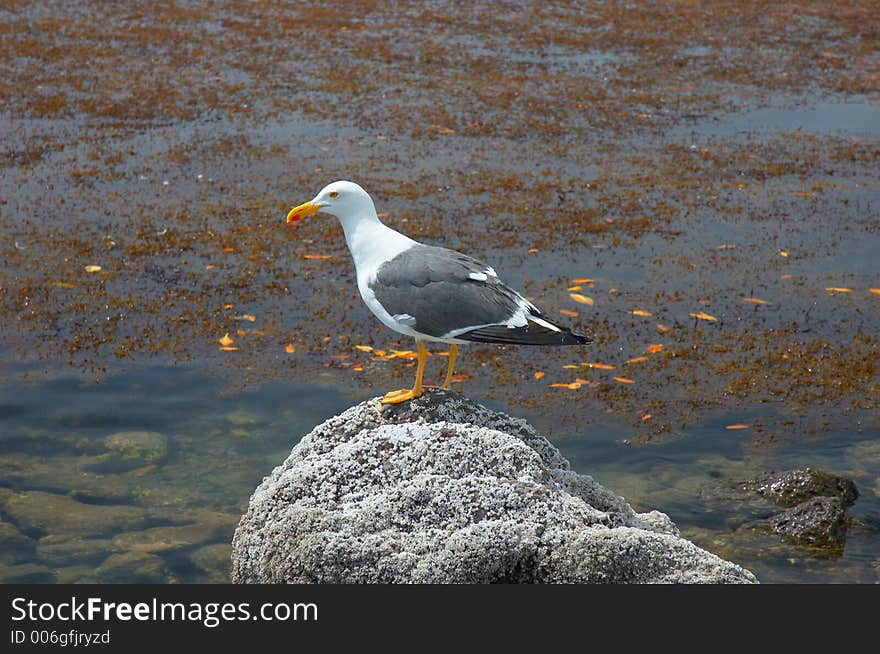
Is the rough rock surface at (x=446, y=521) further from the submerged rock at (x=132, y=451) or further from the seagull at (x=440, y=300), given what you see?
the submerged rock at (x=132, y=451)

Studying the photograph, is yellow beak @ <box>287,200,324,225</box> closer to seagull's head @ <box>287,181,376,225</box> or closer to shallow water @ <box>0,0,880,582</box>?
seagull's head @ <box>287,181,376,225</box>

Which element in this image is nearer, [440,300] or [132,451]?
[440,300]

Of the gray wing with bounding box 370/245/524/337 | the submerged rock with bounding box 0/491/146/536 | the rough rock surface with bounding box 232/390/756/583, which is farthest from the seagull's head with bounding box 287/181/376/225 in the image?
A: the submerged rock with bounding box 0/491/146/536

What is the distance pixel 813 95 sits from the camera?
2167 cm

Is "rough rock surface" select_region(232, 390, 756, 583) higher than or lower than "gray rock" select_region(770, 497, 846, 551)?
higher

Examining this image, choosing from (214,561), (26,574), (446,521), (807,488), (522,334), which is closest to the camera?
(446,521)

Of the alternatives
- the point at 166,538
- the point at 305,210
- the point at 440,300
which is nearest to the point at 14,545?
the point at 166,538

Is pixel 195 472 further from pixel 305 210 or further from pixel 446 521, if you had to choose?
pixel 446 521

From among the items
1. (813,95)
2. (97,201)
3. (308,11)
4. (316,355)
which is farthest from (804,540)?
(308,11)

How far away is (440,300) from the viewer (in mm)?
8117

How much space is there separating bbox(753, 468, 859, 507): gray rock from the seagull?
3114mm

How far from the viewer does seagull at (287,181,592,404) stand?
807 centimetres

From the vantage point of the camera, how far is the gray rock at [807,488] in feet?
32.7

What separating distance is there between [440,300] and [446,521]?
179 centimetres
